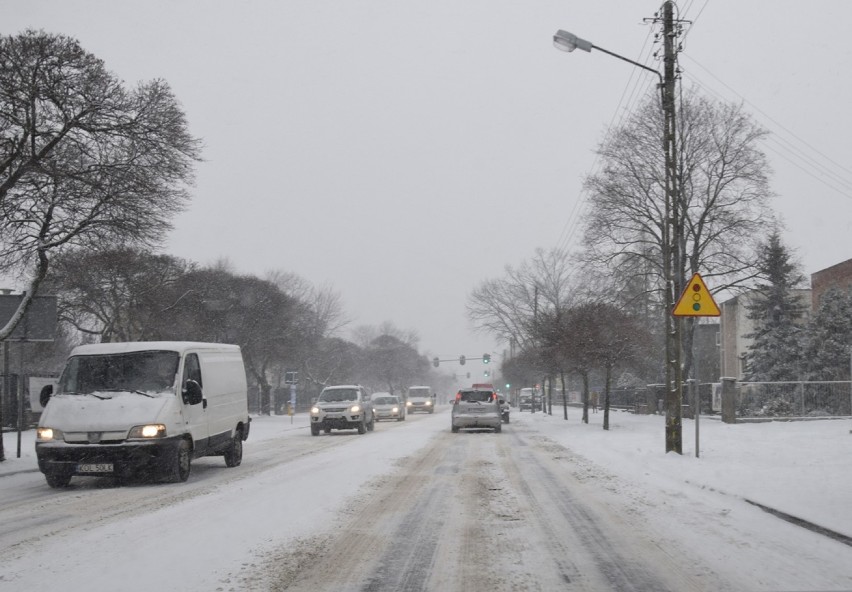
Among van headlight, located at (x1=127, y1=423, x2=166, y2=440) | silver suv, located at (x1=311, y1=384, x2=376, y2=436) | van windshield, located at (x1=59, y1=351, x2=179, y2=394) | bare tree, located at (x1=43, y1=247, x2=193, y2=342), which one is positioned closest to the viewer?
van headlight, located at (x1=127, y1=423, x2=166, y2=440)

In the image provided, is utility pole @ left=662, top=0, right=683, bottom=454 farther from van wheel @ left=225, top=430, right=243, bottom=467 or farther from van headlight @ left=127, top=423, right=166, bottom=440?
van headlight @ left=127, top=423, right=166, bottom=440

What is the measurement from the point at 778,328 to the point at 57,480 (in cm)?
4204

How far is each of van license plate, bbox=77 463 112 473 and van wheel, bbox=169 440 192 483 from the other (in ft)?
3.07

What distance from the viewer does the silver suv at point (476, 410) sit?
27453 mm

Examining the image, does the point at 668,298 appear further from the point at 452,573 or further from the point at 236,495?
the point at 452,573

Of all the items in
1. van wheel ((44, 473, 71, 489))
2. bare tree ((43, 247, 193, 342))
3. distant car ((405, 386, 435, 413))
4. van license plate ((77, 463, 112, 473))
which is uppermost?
bare tree ((43, 247, 193, 342))

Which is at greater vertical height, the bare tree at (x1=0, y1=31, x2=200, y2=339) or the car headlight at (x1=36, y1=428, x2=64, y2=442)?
the bare tree at (x1=0, y1=31, x2=200, y2=339)

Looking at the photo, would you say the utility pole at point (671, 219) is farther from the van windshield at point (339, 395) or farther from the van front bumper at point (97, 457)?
the van windshield at point (339, 395)

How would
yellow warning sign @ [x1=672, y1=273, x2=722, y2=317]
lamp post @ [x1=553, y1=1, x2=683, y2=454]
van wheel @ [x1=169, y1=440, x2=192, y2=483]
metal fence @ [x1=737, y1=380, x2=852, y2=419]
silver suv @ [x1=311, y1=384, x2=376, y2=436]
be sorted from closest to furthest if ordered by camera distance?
van wheel @ [x1=169, y1=440, x2=192, y2=483], yellow warning sign @ [x1=672, y1=273, x2=722, y2=317], lamp post @ [x1=553, y1=1, x2=683, y2=454], metal fence @ [x1=737, y1=380, x2=852, y2=419], silver suv @ [x1=311, y1=384, x2=376, y2=436]

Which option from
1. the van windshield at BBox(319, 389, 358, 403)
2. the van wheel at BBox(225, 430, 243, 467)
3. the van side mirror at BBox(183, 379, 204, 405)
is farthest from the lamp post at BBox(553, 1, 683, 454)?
the van windshield at BBox(319, 389, 358, 403)

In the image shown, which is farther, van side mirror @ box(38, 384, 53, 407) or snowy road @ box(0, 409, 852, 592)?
van side mirror @ box(38, 384, 53, 407)

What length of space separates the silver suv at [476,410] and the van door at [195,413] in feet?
48.2

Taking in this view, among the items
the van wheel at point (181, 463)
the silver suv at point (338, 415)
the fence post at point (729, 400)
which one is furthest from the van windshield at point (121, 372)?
the fence post at point (729, 400)

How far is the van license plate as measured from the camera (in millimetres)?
11734
